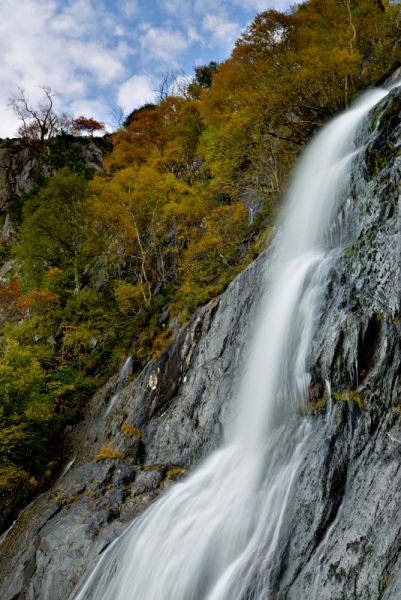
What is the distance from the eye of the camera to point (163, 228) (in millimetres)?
19172

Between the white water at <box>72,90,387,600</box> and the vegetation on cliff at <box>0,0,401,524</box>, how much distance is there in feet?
11.6

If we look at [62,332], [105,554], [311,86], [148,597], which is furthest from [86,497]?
[311,86]

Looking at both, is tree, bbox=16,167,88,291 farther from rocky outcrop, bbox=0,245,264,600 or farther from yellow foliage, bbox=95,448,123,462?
yellow foliage, bbox=95,448,123,462

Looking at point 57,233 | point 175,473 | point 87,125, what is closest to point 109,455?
point 175,473

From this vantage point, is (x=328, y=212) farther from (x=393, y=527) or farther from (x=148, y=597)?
(x=148, y=597)

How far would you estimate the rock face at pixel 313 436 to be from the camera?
183 inches

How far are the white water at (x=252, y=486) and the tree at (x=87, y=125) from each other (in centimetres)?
4347

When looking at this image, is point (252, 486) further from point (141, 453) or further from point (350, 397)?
point (141, 453)

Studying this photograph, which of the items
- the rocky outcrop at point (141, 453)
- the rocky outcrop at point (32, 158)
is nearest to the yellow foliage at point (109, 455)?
the rocky outcrop at point (141, 453)

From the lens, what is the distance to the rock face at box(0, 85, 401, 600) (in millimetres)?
4637

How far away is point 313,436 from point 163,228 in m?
14.5

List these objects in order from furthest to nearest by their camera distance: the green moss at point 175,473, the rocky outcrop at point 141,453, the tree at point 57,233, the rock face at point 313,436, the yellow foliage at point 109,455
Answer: the tree at point 57,233
the yellow foliage at point 109,455
the green moss at point 175,473
the rocky outcrop at point 141,453
the rock face at point 313,436

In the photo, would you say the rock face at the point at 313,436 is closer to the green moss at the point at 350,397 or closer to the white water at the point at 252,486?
the green moss at the point at 350,397

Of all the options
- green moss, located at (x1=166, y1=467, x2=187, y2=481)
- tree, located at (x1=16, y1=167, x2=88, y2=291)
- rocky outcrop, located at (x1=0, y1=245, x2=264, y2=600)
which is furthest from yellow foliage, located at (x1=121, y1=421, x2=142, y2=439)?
tree, located at (x1=16, y1=167, x2=88, y2=291)
